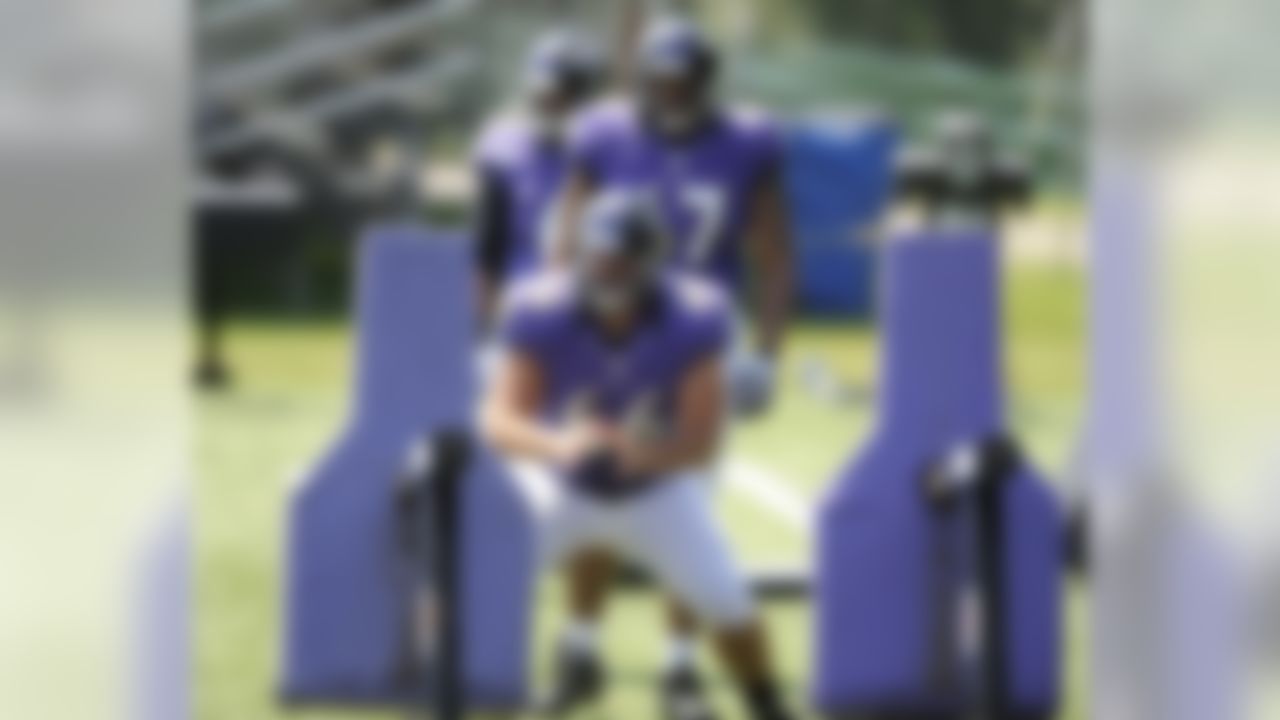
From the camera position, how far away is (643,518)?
2.23 metres

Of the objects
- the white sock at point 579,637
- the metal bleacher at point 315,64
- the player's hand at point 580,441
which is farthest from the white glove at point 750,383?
the metal bleacher at point 315,64

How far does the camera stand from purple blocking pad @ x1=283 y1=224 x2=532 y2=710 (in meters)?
2.17

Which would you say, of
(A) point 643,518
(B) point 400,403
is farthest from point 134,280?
(A) point 643,518

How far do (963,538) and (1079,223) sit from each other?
0.29 m

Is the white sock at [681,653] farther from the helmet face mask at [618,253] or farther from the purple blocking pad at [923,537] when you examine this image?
the helmet face mask at [618,253]

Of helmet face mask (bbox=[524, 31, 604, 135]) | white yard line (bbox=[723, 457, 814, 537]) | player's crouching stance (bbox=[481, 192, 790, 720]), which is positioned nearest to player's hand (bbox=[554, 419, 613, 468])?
player's crouching stance (bbox=[481, 192, 790, 720])

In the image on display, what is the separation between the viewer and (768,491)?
2.20 metres

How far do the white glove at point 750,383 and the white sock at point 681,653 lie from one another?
7.7 inches

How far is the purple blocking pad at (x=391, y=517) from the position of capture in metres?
2.17

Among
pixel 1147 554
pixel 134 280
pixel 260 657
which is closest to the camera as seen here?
pixel 134 280

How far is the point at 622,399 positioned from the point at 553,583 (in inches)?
6.5

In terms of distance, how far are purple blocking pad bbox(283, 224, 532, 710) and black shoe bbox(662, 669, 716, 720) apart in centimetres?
12

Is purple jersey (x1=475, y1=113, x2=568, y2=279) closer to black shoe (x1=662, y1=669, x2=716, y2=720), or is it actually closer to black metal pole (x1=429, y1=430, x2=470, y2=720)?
black metal pole (x1=429, y1=430, x2=470, y2=720)

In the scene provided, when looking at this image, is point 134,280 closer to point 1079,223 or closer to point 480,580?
point 480,580
